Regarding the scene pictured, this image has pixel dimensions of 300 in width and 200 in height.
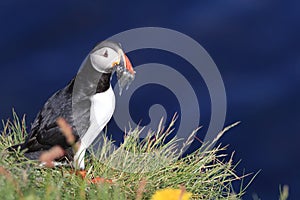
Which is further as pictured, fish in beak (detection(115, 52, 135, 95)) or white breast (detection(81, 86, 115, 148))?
white breast (detection(81, 86, 115, 148))

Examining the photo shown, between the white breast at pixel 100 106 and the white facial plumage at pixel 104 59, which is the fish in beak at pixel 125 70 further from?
the white breast at pixel 100 106

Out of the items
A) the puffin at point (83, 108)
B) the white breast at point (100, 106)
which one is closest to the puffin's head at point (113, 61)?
the puffin at point (83, 108)

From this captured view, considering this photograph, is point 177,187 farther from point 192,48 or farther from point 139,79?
point 192,48

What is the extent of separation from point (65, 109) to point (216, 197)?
1.40m

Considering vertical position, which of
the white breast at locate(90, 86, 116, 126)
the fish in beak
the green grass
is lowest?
the green grass

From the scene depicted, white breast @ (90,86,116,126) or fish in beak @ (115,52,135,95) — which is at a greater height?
fish in beak @ (115,52,135,95)

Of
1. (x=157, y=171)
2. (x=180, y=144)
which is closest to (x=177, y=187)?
(x=157, y=171)

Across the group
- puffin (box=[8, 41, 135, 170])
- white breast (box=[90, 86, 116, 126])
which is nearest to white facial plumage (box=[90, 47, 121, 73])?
puffin (box=[8, 41, 135, 170])

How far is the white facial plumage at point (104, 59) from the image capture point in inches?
246

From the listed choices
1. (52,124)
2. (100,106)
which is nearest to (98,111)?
(100,106)

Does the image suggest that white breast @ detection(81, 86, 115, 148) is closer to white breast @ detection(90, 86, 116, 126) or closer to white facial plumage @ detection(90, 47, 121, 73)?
white breast @ detection(90, 86, 116, 126)

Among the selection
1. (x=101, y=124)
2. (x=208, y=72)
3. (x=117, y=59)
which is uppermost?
(x=117, y=59)

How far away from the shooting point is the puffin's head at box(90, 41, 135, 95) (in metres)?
6.20

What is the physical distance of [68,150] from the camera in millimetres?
6445
